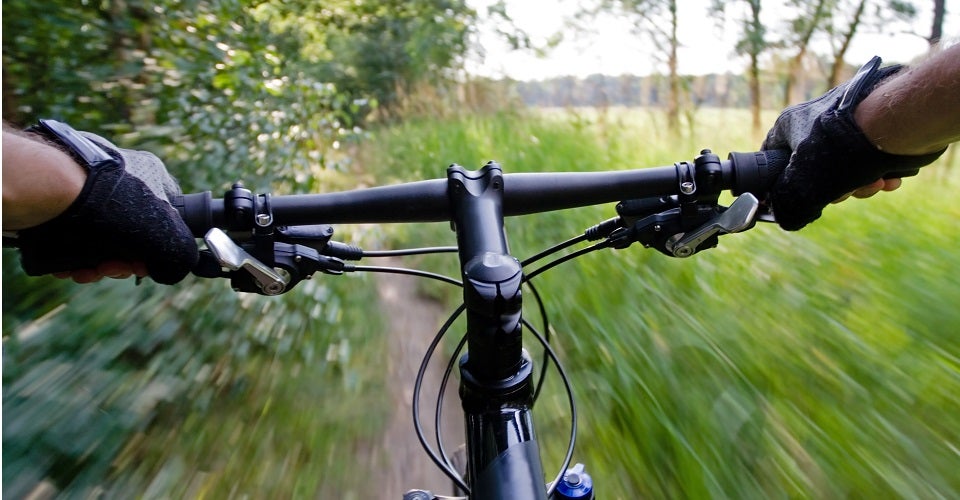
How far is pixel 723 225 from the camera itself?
1.12 metres

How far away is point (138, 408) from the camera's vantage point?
238 centimetres

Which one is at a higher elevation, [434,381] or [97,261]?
[97,261]

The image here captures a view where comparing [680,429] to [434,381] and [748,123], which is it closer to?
[434,381]

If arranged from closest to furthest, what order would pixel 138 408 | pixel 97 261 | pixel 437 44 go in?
pixel 97 261, pixel 138 408, pixel 437 44

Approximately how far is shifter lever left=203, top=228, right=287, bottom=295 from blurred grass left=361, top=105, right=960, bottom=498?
4.98ft

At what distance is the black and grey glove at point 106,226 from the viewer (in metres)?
0.97

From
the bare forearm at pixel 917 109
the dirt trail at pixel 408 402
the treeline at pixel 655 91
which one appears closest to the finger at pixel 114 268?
the bare forearm at pixel 917 109

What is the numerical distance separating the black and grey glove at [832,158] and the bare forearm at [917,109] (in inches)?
→ 0.8

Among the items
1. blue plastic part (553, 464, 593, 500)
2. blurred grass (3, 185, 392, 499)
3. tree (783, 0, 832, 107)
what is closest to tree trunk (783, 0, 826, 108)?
tree (783, 0, 832, 107)

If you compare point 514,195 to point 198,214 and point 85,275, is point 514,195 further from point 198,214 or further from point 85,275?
point 85,275

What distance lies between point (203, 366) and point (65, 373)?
2.35 ft

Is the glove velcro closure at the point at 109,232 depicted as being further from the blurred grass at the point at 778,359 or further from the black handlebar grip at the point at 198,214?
the blurred grass at the point at 778,359

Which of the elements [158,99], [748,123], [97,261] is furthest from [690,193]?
[748,123]

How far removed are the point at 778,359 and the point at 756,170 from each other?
1244 millimetres
